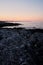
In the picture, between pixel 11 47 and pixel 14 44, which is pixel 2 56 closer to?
pixel 11 47

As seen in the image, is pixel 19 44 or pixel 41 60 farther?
pixel 19 44

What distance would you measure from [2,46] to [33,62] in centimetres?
437

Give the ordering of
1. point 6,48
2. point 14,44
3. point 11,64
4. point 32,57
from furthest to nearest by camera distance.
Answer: point 14,44 < point 6,48 < point 32,57 < point 11,64

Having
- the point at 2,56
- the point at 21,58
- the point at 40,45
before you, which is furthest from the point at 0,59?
the point at 40,45

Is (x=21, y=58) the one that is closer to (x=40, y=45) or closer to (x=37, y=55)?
(x=37, y=55)

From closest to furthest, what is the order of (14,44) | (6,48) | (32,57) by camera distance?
(32,57) → (6,48) → (14,44)

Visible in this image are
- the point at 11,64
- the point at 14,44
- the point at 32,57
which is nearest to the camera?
the point at 11,64

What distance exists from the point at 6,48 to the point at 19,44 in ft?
5.98

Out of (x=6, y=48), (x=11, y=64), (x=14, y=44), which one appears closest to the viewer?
(x=11, y=64)

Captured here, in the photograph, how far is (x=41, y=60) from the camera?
13086 millimetres

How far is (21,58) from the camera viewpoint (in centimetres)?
1323

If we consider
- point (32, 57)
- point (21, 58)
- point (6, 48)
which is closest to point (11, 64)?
point (21, 58)

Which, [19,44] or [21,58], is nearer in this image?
[21,58]

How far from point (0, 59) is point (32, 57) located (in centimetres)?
286
